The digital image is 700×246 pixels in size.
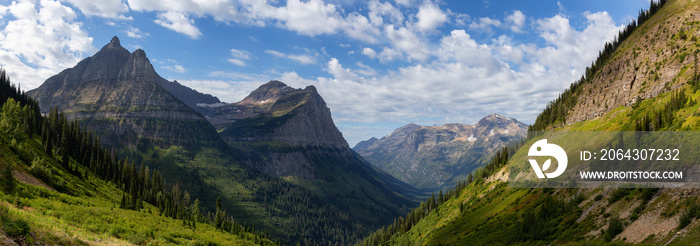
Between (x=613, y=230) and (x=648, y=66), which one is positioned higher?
(x=648, y=66)

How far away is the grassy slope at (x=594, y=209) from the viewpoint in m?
40.5

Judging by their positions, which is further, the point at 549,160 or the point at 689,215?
the point at 549,160

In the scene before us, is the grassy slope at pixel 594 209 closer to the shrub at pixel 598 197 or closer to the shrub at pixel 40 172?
the shrub at pixel 598 197

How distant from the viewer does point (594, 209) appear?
188 ft

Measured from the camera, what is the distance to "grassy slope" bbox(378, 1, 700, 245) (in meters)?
40.5

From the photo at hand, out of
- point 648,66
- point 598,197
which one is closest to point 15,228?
point 598,197

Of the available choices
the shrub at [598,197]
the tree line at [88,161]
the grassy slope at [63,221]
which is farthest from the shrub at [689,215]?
the tree line at [88,161]

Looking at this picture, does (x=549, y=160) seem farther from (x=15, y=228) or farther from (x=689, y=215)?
(x=15, y=228)

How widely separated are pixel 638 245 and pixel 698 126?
4237 cm

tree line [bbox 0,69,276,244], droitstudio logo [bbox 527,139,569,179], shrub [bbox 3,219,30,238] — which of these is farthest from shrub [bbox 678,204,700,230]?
tree line [bbox 0,69,276,244]

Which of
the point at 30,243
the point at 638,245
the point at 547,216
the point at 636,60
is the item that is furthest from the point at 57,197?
the point at 636,60

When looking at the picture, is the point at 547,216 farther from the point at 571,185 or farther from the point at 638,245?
the point at 638,245

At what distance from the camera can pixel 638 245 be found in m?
36.8

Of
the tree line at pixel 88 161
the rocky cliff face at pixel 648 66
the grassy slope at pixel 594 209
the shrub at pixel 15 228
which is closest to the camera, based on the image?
the shrub at pixel 15 228
